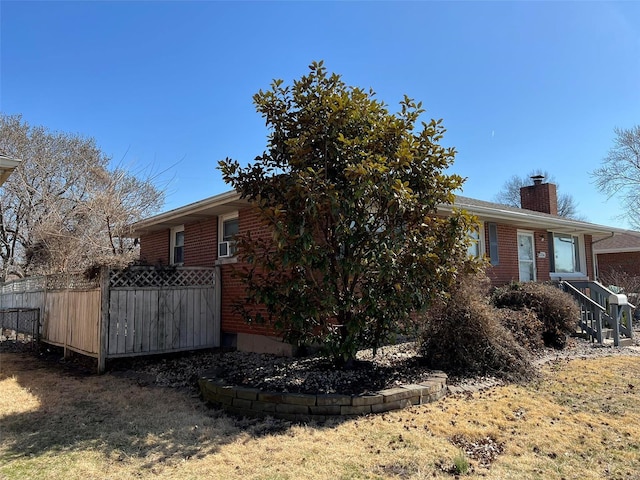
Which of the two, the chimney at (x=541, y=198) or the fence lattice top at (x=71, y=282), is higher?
the chimney at (x=541, y=198)

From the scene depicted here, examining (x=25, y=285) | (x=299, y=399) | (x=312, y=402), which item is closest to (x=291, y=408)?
(x=299, y=399)

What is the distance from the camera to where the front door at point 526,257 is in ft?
46.1

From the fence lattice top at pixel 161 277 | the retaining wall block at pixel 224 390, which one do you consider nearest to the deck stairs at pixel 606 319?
the retaining wall block at pixel 224 390

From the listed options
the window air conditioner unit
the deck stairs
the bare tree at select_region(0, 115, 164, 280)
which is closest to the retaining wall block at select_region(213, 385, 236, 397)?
the window air conditioner unit

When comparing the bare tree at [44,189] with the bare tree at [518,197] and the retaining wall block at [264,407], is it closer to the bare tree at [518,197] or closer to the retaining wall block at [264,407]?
the retaining wall block at [264,407]

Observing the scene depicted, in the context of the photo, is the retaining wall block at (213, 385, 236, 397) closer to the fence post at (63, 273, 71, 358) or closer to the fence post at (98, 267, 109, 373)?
the fence post at (98, 267, 109, 373)

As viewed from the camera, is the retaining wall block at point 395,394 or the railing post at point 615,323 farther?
the railing post at point 615,323

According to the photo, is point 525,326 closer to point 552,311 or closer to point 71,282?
point 552,311

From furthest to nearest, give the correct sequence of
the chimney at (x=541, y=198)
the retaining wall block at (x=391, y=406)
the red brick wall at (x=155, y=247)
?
the chimney at (x=541, y=198)
the red brick wall at (x=155, y=247)
the retaining wall block at (x=391, y=406)

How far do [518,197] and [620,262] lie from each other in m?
23.4

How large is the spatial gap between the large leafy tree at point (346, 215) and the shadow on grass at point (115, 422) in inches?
63.6

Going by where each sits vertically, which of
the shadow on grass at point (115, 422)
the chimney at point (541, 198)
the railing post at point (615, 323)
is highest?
the chimney at point (541, 198)

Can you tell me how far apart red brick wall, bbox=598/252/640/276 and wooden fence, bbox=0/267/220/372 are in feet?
70.1

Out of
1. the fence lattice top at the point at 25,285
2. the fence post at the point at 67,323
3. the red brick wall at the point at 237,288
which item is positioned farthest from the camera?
the fence lattice top at the point at 25,285
